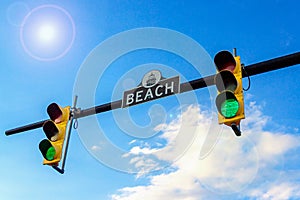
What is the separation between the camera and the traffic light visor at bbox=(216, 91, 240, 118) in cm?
459

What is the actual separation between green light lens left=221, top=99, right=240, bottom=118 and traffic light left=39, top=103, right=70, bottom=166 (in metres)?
2.78

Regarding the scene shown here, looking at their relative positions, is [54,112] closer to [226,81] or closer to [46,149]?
[46,149]

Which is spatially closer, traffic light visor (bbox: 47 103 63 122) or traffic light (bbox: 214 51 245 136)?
traffic light (bbox: 214 51 245 136)

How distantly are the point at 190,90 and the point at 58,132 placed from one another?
228cm

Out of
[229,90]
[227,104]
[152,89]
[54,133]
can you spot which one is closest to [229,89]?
[229,90]

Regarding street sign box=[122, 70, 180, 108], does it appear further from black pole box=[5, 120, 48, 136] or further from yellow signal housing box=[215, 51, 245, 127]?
black pole box=[5, 120, 48, 136]

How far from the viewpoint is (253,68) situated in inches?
201

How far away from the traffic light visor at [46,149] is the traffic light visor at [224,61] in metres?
2.88

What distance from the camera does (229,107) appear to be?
4645 millimetres

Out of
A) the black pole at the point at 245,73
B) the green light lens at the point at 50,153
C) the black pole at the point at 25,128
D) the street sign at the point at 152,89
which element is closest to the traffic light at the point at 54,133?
the green light lens at the point at 50,153

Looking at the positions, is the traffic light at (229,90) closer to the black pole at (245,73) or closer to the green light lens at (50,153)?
the black pole at (245,73)

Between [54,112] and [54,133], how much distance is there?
1.28 ft

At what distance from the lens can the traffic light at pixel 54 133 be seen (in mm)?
6051

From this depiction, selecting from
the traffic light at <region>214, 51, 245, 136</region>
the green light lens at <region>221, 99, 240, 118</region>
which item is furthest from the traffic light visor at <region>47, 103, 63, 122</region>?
the green light lens at <region>221, 99, 240, 118</region>
